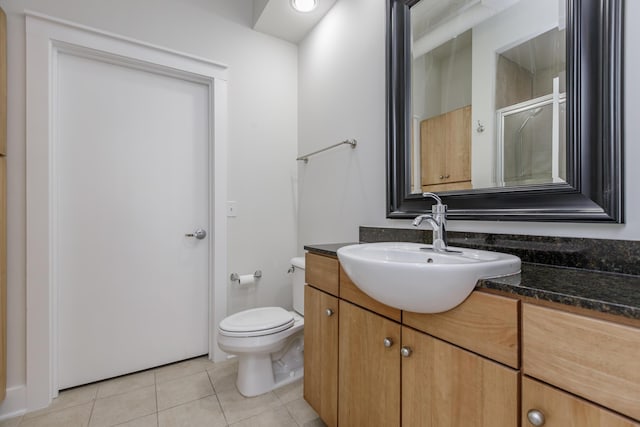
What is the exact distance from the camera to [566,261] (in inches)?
34.5

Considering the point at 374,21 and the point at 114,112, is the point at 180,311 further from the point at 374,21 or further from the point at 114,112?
the point at 374,21

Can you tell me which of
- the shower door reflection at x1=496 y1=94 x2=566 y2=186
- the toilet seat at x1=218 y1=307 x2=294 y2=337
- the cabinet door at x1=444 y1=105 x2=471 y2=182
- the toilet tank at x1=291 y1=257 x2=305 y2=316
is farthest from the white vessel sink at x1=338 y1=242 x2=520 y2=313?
the toilet tank at x1=291 y1=257 x2=305 y2=316

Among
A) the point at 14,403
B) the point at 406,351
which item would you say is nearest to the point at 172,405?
the point at 14,403

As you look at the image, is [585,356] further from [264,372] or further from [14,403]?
[14,403]

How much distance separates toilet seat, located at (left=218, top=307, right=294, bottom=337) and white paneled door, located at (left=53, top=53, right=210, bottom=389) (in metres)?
0.47

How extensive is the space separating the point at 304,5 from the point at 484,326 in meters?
2.03

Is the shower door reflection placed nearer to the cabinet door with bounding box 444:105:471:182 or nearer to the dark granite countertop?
the cabinet door with bounding box 444:105:471:182

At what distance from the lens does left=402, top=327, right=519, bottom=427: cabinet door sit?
2.19 ft

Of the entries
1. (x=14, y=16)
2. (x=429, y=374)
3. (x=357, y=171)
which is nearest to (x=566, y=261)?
(x=429, y=374)

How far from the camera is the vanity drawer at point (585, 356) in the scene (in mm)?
501

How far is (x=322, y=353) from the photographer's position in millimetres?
1279

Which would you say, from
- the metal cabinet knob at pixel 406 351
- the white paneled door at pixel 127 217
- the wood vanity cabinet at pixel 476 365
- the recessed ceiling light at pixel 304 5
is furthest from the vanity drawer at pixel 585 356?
the recessed ceiling light at pixel 304 5

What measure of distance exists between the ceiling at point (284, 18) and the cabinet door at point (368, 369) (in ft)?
6.05

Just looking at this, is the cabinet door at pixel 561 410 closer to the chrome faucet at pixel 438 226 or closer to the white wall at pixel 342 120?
the chrome faucet at pixel 438 226
